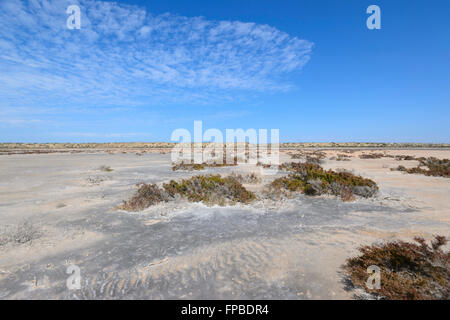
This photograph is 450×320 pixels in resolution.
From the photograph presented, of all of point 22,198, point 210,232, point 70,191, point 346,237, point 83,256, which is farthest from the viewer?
point 70,191

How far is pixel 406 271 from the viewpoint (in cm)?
367

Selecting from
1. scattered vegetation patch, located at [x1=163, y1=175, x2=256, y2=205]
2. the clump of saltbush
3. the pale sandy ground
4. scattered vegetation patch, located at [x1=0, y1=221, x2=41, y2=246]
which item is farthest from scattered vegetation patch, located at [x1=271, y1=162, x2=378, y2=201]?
scattered vegetation patch, located at [x1=0, y1=221, x2=41, y2=246]

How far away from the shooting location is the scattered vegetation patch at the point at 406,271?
3135 mm

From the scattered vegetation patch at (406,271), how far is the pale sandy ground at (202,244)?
35 cm

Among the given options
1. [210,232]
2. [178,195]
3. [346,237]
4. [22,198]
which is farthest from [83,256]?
[22,198]

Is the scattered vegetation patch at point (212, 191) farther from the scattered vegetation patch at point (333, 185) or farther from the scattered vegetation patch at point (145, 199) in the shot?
the scattered vegetation patch at point (333, 185)

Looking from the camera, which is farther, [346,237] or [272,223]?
[272,223]

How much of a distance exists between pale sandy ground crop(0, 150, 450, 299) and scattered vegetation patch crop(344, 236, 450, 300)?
0.35 meters

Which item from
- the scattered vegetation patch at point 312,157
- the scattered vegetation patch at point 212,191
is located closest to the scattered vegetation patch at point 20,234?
the scattered vegetation patch at point 212,191

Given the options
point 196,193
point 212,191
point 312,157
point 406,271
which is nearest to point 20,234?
point 196,193

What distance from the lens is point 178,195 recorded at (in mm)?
8914

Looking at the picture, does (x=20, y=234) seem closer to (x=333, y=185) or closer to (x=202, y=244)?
(x=202, y=244)
